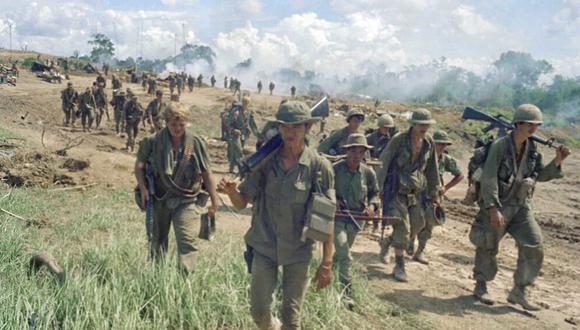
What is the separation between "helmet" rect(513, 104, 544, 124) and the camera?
5.16m

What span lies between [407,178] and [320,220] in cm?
287

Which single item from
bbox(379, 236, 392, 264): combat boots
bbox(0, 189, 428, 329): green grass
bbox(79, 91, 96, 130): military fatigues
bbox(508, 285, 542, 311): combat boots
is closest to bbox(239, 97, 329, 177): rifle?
bbox(0, 189, 428, 329): green grass

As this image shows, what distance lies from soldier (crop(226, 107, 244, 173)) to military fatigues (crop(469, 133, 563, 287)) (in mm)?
7195

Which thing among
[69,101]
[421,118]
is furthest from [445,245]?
[69,101]

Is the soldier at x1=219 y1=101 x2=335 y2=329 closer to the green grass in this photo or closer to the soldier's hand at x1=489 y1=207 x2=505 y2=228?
the green grass

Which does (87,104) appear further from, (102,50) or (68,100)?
(102,50)

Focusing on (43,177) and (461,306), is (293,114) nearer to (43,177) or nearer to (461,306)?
(461,306)

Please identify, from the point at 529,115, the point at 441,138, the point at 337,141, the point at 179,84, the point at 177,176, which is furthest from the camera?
the point at 179,84

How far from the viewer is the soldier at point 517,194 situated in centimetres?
533

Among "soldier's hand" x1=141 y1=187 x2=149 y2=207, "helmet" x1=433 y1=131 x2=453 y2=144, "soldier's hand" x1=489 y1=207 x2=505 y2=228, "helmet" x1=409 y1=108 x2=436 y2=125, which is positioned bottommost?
"soldier's hand" x1=141 y1=187 x2=149 y2=207

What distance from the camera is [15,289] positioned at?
374 cm

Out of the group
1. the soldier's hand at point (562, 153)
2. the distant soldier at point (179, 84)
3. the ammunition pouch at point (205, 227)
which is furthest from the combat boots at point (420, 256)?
the distant soldier at point (179, 84)

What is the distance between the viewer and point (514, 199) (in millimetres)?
5500

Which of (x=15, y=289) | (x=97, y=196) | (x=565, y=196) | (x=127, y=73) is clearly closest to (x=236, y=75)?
(x=127, y=73)
